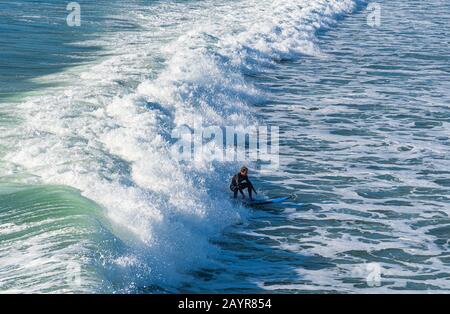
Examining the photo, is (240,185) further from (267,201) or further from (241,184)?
(267,201)

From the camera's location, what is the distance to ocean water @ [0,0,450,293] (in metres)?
15.0

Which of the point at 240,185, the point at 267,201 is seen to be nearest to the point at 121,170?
the point at 240,185

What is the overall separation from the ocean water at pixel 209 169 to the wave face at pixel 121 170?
5 cm

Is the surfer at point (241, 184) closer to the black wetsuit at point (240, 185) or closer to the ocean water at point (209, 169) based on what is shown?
the black wetsuit at point (240, 185)

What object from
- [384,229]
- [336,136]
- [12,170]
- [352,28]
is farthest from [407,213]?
[352,28]

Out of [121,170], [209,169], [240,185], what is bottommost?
[209,169]

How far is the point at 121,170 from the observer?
19.6m

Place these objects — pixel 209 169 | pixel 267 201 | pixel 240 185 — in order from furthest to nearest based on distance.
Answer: pixel 209 169 → pixel 267 201 → pixel 240 185

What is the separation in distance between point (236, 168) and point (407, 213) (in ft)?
16.1

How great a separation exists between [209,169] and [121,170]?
2.69 m

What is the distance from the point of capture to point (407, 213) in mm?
18984

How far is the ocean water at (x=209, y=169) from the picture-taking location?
49.2 ft

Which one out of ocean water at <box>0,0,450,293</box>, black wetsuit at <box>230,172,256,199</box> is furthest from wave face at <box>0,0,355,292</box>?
black wetsuit at <box>230,172,256,199</box>

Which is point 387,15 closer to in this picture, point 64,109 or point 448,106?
point 448,106
